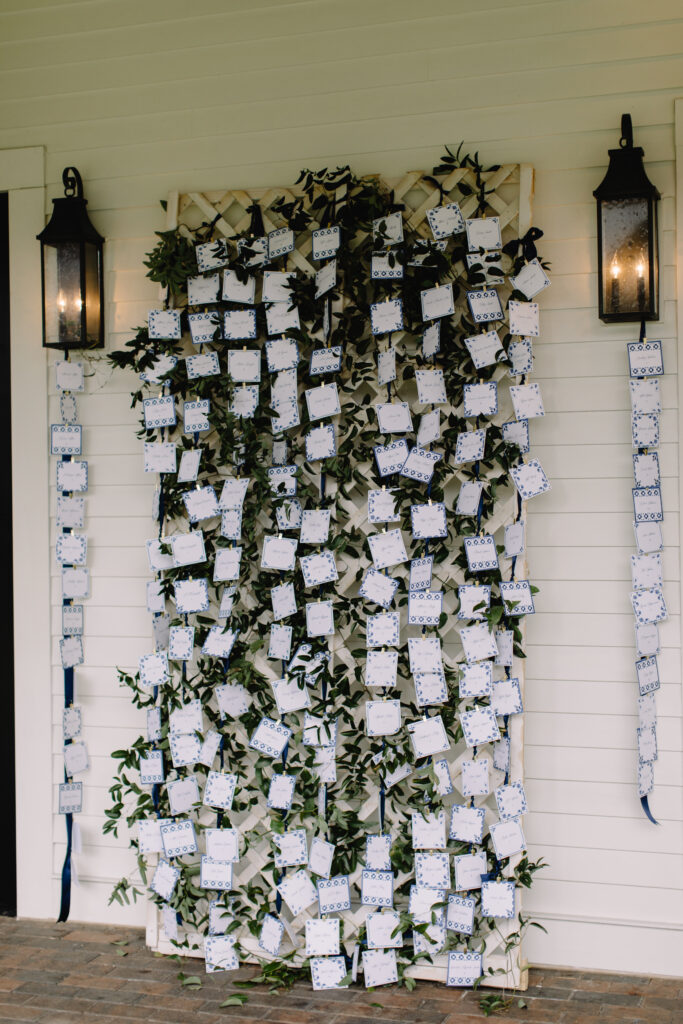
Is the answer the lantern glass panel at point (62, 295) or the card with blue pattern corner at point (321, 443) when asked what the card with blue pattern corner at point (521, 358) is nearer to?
the card with blue pattern corner at point (321, 443)

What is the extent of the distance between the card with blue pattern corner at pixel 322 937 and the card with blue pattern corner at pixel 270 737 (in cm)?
49

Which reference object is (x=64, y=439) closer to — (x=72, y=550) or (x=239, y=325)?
(x=72, y=550)

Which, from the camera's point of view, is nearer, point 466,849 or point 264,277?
point 466,849

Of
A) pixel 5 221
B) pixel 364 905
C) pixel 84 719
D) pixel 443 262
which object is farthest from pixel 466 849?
pixel 5 221

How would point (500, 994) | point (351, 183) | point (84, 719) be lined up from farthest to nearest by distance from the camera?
point (84, 719), point (351, 183), point (500, 994)

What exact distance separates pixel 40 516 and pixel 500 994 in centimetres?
203

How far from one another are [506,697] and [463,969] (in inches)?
30.1

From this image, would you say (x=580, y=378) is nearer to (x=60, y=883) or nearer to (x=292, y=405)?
(x=292, y=405)

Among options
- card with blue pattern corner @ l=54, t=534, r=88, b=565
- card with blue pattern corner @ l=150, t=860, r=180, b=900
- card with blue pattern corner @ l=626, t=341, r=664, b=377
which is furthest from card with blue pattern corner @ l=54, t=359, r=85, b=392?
card with blue pattern corner @ l=626, t=341, r=664, b=377

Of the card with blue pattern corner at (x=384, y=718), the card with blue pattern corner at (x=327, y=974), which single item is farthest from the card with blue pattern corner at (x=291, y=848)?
the card with blue pattern corner at (x=384, y=718)

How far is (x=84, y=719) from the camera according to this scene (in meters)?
3.24

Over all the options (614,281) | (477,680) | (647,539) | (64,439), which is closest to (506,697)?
(477,680)

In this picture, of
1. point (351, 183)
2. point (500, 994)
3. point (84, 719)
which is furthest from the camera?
point (84, 719)

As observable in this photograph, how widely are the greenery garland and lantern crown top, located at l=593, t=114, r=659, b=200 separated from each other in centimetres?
29
